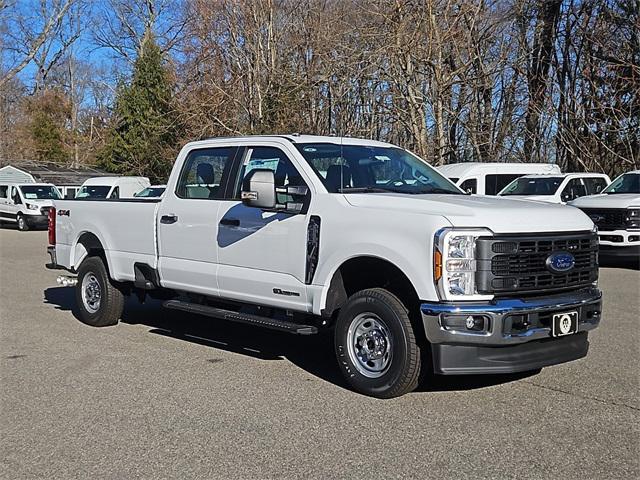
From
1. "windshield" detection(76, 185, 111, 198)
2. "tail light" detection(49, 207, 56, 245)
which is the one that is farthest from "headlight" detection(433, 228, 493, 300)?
"windshield" detection(76, 185, 111, 198)

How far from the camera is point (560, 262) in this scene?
6.09m

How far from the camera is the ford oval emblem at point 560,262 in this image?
19.8 ft

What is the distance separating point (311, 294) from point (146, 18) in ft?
168

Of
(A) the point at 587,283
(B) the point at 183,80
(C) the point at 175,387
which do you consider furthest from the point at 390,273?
(B) the point at 183,80

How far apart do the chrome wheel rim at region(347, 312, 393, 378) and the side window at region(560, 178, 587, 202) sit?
14405 mm

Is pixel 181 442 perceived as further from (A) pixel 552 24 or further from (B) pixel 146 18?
(B) pixel 146 18

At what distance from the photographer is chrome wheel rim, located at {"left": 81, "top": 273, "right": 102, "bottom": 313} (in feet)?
31.1

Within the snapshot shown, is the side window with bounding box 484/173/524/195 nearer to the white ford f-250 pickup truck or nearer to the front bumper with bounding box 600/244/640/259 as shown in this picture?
the front bumper with bounding box 600/244/640/259

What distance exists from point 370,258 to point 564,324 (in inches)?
60.7

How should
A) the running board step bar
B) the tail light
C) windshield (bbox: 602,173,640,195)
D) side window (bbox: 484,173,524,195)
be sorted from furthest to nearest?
side window (bbox: 484,173,524,195)
windshield (bbox: 602,173,640,195)
the tail light
the running board step bar

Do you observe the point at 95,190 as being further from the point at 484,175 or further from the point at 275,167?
the point at 275,167

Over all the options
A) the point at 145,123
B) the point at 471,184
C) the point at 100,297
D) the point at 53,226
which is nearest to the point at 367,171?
the point at 100,297

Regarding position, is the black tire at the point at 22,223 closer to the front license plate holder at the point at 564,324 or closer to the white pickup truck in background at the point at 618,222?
the white pickup truck in background at the point at 618,222

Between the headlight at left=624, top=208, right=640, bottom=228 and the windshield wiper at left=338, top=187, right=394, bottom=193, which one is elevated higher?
the windshield wiper at left=338, top=187, right=394, bottom=193
